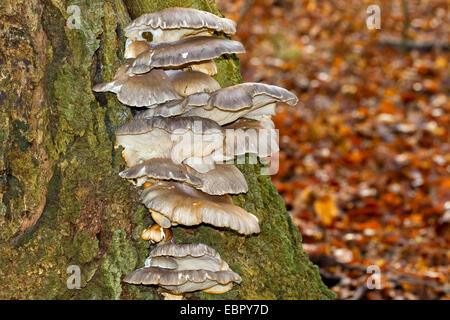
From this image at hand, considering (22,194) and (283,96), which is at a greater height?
(283,96)

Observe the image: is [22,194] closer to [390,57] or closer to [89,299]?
[89,299]

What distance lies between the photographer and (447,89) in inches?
482

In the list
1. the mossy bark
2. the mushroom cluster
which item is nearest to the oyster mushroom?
the mushroom cluster

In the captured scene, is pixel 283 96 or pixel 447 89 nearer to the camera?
pixel 283 96

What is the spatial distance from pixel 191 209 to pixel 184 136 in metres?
0.46

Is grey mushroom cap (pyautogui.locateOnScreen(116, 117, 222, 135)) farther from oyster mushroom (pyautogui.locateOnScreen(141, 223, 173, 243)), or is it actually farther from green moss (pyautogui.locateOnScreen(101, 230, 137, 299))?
green moss (pyautogui.locateOnScreen(101, 230, 137, 299))

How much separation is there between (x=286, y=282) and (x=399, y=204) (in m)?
5.41

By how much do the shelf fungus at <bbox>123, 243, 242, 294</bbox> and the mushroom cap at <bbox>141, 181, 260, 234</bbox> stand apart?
186 millimetres

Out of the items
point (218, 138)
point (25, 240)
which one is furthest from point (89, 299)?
point (218, 138)

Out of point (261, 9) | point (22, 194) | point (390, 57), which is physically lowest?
point (22, 194)

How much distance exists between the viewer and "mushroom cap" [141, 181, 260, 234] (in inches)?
108

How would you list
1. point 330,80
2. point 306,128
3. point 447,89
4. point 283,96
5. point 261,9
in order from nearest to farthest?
1. point 283,96
2. point 306,128
3. point 447,89
4. point 330,80
5. point 261,9

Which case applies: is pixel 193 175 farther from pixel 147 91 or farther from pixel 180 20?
pixel 180 20

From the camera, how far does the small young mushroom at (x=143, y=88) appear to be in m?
2.82
